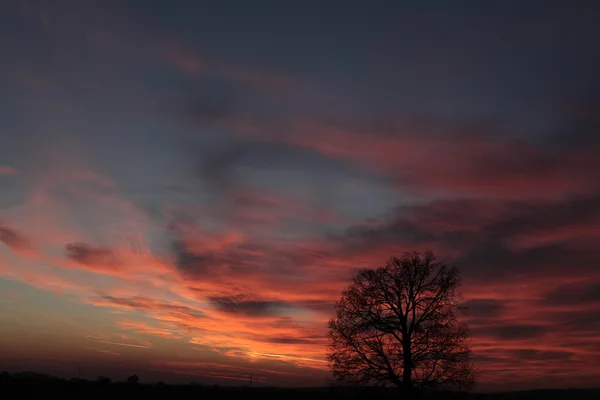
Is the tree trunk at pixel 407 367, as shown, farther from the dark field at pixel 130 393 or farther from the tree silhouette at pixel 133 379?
the tree silhouette at pixel 133 379

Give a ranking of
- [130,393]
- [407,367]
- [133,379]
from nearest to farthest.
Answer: [407,367] < [130,393] < [133,379]

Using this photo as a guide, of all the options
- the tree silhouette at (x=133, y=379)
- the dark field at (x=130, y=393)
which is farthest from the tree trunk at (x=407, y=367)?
the tree silhouette at (x=133, y=379)

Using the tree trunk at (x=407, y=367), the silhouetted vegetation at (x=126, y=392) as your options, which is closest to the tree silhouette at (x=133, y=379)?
the silhouetted vegetation at (x=126, y=392)

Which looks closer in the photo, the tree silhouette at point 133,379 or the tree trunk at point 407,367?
the tree trunk at point 407,367

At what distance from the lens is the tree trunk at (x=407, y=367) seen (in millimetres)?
39625

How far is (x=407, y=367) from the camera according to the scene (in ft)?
131

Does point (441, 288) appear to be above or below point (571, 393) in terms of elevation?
above

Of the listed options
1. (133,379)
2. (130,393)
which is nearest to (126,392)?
(130,393)

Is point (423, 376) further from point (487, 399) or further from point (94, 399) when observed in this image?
point (487, 399)

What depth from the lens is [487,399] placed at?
212ft

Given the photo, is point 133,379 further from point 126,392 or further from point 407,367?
point 407,367

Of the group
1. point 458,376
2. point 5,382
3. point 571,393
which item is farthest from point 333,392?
point 571,393

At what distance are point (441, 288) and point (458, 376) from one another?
294 inches

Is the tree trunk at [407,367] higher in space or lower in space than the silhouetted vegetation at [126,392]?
higher
